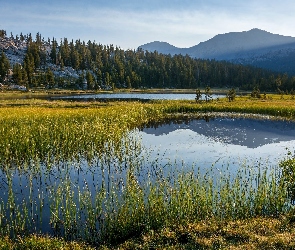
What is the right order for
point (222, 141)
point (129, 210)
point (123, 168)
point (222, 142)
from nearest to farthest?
1. point (129, 210)
2. point (123, 168)
3. point (222, 142)
4. point (222, 141)

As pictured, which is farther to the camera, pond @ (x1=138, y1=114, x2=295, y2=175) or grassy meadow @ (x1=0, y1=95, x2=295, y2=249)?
pond @ (x1=138, y1=114, x2=295, y2=175)

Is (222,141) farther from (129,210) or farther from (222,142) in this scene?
(129,210)

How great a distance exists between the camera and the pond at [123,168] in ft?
43.7

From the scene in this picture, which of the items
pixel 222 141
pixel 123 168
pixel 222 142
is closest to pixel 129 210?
pixel 123 168

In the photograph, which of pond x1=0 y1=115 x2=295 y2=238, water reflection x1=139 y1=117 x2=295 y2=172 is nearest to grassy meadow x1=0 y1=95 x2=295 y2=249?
pond x1=0 y1=115 x2=295 y2=238

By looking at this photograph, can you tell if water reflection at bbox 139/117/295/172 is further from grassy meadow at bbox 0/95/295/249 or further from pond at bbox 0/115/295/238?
grassy meadow at bbox 0/95/295/249

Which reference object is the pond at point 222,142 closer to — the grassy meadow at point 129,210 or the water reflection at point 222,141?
the water reflection at point 222,141

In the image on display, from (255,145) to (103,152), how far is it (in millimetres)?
18096

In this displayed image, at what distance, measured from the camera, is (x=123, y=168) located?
22359 millimetres

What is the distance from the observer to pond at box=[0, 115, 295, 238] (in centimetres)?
1330

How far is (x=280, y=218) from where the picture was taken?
1251cm

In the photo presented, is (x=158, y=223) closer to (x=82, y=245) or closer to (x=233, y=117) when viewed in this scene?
(x=82, y=245)

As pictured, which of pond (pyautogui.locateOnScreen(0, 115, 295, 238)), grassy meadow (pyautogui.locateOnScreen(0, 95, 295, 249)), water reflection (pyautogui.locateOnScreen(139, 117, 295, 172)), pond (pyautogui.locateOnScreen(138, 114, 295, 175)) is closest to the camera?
grassy meadow (pyautogui.locateOnScreen(0, 95, 295, 249))

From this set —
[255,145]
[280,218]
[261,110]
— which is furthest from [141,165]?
[261,110]
